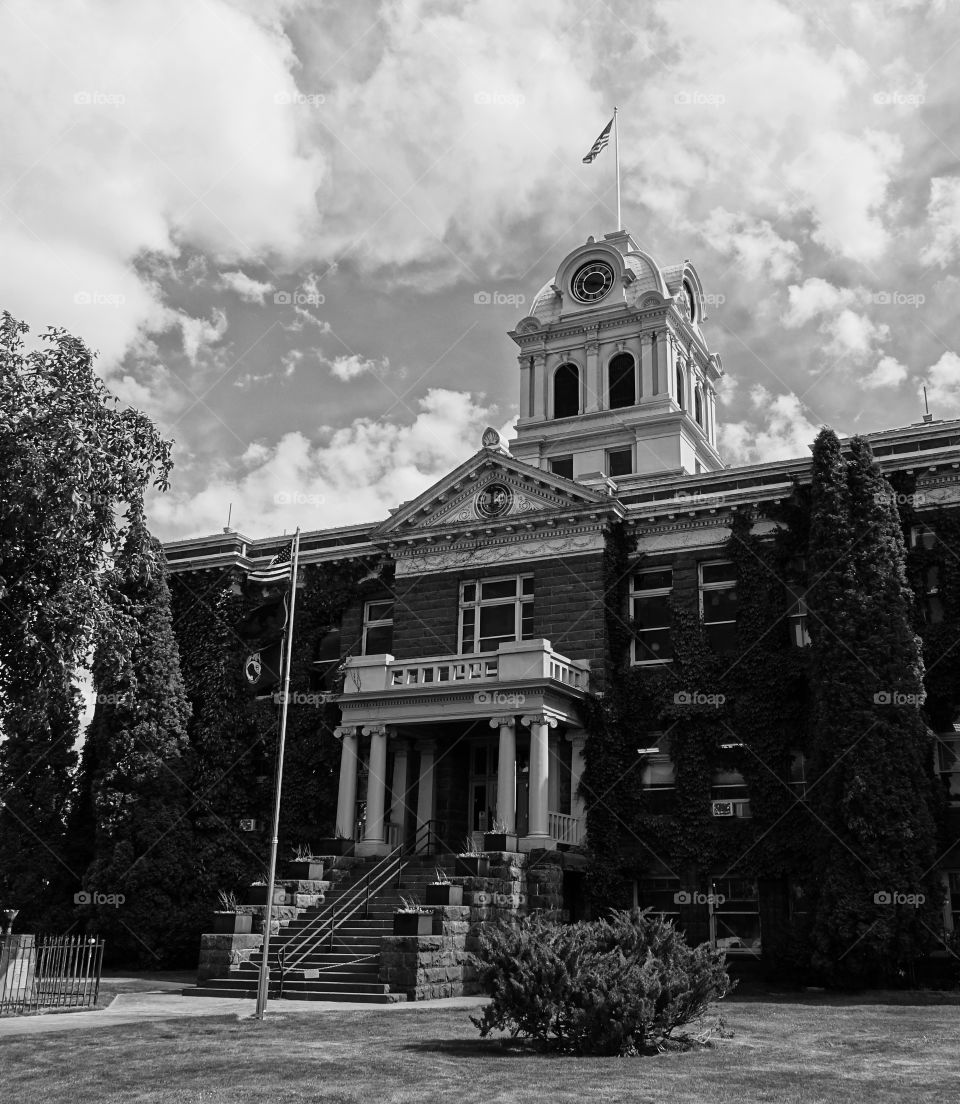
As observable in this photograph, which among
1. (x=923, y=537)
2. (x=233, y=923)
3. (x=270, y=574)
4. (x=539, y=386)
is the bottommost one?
(x=233, y=923)

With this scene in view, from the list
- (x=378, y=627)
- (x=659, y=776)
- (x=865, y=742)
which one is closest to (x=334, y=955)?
(x=659, y=776)

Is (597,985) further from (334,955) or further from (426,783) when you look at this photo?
(426,783)

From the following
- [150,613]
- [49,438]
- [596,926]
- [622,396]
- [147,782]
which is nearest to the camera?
[596,926]

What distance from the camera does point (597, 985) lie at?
12.6m

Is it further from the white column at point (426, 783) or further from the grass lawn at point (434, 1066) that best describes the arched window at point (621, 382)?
the grass lawn at point (434, 1066)

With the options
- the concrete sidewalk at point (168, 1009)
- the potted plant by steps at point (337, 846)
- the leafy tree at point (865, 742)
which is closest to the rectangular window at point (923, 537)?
the leafy tree at point (865, 742)

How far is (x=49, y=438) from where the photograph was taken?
18625 mm

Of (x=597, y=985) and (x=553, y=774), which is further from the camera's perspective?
(x=553, y=774)

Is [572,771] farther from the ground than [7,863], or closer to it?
farther from the ground

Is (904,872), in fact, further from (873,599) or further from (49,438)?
(49,438)

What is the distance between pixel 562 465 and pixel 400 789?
15954 mm

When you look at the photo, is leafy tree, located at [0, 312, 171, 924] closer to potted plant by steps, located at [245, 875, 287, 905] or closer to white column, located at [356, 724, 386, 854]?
potted plant by steps, located at [245, 875, 287, 905]

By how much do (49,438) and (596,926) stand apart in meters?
11.7

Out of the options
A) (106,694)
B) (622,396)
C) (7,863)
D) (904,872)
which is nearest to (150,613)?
(106,694)
